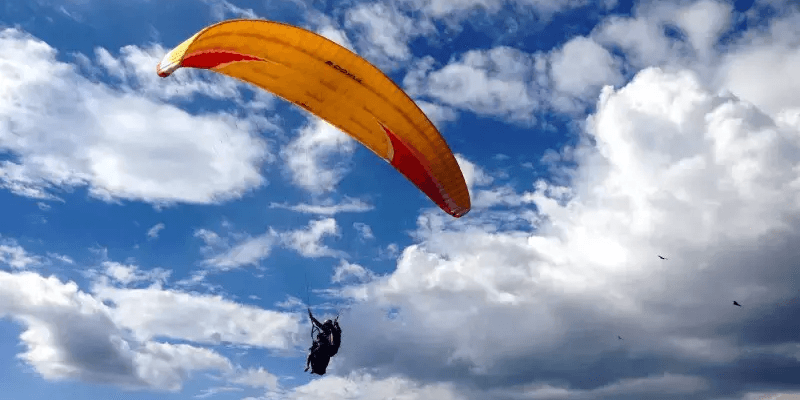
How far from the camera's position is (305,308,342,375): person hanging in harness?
22.4 meters

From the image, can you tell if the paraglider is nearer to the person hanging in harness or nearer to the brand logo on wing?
the brand logo on wing

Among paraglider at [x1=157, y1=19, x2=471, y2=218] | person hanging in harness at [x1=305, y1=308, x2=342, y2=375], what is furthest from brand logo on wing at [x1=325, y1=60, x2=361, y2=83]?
person hanging in harness at [x1=305, y1=308, x2=342, y2=375]

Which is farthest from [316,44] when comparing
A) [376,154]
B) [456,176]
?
[456,176]

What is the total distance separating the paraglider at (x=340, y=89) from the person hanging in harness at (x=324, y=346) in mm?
5897

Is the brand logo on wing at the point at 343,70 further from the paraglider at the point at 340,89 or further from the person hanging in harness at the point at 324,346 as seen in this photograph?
the person hanging in harness at the point at 324,346

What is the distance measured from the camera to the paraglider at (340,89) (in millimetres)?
18859

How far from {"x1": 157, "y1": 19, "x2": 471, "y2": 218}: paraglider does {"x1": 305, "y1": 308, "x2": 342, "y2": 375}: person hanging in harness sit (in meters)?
5.90

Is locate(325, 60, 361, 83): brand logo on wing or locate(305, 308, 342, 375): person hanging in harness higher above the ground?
locate(325, 60, 361, 83): brand logo on wing

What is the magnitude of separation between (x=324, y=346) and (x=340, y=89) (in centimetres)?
839

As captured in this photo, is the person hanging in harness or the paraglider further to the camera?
the person hanging in harness

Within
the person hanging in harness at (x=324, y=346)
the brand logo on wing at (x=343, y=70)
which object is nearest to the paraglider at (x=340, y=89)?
the brand logo on wing at (x=343, y=70)

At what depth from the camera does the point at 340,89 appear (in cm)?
2105

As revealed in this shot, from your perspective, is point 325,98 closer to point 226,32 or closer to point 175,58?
point 226,32

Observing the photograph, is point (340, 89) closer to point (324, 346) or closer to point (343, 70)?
point (343, 70)
